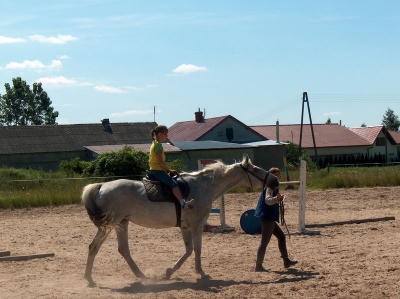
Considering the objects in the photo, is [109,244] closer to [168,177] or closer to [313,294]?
[168,177]

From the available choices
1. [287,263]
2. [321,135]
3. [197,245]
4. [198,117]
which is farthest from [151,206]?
[321,135]

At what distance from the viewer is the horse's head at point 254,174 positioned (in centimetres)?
965

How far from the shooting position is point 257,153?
49.8 meters

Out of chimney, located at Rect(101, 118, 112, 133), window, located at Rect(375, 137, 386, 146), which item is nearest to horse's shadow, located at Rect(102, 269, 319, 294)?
chimney, located at Rect(101, 118, 112, 133)

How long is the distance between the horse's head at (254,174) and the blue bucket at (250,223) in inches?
145

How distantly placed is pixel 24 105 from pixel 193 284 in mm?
72162

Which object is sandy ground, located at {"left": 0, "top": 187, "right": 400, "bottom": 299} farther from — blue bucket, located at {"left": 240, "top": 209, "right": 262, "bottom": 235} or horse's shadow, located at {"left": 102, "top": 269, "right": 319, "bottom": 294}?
blue bucket, located at {"left": 240, "top": 209, "right": 262, "bottom": 235}

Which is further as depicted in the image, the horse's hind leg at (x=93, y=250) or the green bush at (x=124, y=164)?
the green bush at (x=124, y=164)

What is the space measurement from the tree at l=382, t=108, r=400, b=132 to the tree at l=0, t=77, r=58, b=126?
2484 inches

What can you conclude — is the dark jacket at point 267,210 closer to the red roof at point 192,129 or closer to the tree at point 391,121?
the red roof at point 192,129

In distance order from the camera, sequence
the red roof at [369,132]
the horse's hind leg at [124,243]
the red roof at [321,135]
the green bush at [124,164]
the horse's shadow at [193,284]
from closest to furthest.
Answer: the horse's shadow at [193,284]
the horse's hind leg at [124,243]
the green bush at [124,164]
the red roof at [321,135]
the red roof at [369,132]

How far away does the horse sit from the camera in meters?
8.98

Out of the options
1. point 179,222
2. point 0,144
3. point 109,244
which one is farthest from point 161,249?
point 0,144

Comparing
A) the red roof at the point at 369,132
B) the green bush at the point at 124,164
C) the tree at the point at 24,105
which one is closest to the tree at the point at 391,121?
the red roof at the point at 369,132
